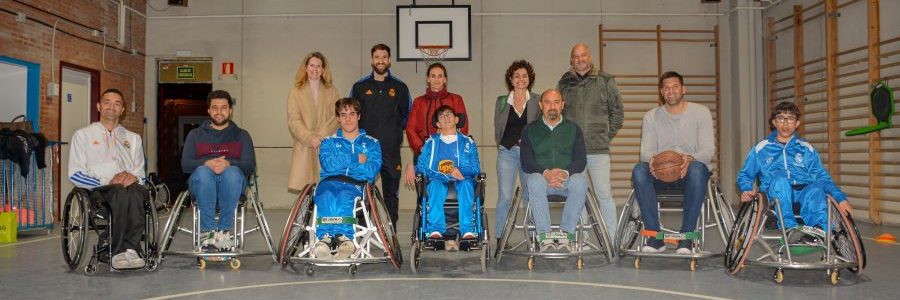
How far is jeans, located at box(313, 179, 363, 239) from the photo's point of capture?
3691 millimetres

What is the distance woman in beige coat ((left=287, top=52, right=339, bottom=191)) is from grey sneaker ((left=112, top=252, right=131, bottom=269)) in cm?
105

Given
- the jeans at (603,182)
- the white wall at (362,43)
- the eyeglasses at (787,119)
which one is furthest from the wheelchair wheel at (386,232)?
the white wall at (362,43)

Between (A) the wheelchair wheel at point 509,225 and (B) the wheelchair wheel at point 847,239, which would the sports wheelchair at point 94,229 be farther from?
(B) the wheelchair wheel at point 847,239

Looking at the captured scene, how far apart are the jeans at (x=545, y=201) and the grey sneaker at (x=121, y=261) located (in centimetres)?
201

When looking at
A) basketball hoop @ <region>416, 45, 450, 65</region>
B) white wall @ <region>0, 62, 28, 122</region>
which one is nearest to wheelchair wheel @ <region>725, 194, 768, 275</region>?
basketball hoop @ <region>416, 45, 450, 65</region>

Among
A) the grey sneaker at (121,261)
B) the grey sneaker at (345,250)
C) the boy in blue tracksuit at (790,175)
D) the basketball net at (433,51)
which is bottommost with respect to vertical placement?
the grey sneaker at (121,261)

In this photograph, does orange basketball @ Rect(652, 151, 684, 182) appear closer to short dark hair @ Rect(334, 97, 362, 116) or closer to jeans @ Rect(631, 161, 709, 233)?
jeans @ Rect(631, 161, 709, 233)

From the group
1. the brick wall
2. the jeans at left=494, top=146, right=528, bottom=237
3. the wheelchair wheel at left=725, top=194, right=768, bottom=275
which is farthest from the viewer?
the brick wall

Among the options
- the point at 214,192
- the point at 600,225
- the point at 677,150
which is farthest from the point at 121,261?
the point at 677,150

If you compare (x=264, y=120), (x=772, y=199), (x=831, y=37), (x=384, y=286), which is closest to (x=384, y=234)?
(x=384, y=286)

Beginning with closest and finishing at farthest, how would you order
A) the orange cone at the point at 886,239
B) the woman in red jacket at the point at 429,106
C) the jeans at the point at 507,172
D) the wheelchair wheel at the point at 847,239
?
the wheelchair wheel at the point at 847,239
the jeans at the point at 507,172
the woman in red jacket at the point at 429,106
the orange cone at the point at 886,239

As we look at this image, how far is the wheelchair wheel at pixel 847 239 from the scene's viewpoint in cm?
324

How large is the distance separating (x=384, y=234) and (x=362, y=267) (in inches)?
18.9

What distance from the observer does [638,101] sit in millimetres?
8922
